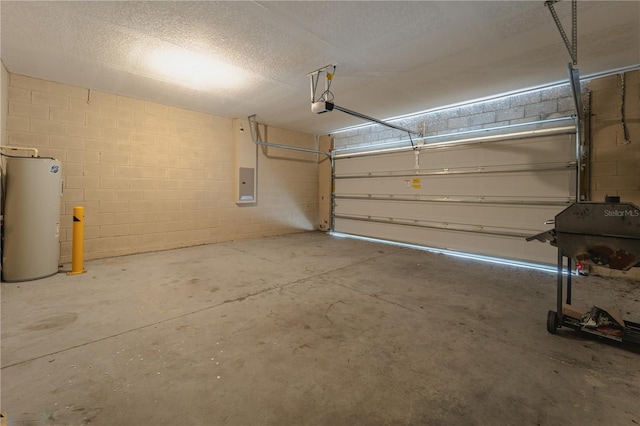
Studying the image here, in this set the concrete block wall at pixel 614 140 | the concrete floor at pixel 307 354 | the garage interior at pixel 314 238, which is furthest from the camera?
the concrete block wall at pixel 614 140

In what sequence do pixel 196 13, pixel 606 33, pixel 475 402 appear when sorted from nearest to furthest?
pixel 475 402, pixel 196 13, pixel 606 33

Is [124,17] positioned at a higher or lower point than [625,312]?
higher

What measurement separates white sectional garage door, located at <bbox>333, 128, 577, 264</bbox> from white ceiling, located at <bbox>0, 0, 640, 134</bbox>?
96 centimetres

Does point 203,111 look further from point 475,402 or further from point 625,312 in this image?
point 625,312

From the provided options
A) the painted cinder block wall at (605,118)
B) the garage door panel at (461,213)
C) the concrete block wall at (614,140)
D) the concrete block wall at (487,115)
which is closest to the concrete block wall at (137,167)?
the garage door panel at (461,213)

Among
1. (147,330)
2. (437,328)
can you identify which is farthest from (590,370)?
(147,330)

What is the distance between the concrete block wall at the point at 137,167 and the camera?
12.9 ft

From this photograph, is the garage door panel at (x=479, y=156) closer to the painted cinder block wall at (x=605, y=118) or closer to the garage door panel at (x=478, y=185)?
the garage door panel at (x=478, y=185)

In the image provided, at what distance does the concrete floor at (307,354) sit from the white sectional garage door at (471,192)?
1.13 meters

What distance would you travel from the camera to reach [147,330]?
2154 mm

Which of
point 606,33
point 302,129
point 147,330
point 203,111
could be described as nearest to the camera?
point 147,330

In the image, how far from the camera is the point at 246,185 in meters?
6.09

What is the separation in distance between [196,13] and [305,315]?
2.76m

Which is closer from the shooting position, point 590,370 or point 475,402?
point 475,402
